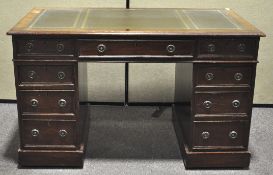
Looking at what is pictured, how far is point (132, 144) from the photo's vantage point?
102 inches

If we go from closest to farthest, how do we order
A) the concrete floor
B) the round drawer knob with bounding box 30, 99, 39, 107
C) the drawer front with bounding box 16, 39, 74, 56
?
1. the drawer front with bounding box 16, 39, 74, 56
2. the round drawer knob with bounding box 30, 99, 39, 107
3. the concrete floor

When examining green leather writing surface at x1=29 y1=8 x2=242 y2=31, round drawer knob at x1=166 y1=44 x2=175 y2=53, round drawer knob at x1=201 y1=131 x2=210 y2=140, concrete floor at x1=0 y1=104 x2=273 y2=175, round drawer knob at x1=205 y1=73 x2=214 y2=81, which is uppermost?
green leather writing surface at x1=29 y1=8 x2=242 y2=31

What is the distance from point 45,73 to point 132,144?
27.8 inches

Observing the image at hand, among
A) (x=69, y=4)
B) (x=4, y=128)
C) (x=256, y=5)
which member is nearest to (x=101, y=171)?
(x=4, y=128)

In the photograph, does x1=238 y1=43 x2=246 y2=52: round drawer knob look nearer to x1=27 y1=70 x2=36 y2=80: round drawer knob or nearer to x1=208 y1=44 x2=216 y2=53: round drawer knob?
x1=208 y1=44 x2=216 y2=53: round drawer knob

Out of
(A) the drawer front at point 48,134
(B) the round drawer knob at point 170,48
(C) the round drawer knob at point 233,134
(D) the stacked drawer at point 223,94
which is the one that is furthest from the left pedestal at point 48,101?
(C) the round drawer knob at point 233,134

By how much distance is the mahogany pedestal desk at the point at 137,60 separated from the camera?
6.89 ft

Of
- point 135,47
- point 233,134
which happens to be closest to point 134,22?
point 135,47

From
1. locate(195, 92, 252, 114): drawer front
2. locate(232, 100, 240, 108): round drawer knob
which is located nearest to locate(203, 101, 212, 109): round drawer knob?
locate(195, 92, 252, 114): drawer front

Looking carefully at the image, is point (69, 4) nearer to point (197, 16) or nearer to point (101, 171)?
point (197, 16)

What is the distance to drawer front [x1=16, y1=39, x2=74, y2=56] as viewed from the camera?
2086 millimetres

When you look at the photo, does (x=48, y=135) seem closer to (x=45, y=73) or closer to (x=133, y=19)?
(x=45, y=73)

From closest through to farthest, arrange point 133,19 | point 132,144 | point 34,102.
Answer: point 34,102 → point 133,19 → point 132,144

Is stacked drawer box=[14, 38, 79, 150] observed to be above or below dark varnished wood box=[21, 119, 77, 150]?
above
